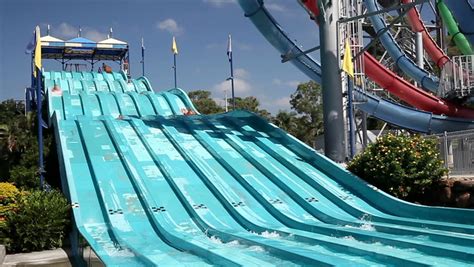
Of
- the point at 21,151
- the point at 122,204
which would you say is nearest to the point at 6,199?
the point at 122,204

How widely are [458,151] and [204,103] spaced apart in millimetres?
40385

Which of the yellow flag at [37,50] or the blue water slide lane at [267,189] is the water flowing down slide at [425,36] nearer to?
the blue water slide lane at [267,189]

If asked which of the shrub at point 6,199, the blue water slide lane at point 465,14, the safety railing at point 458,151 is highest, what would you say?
the blue water slide lane at point 465,14

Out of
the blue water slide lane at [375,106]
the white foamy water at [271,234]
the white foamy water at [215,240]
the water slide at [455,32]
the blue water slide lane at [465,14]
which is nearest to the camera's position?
the white foamy water at [215,240]

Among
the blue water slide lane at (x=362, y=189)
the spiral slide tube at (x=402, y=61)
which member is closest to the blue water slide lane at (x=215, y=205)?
the blue water slide lane at (x=362, y=189)

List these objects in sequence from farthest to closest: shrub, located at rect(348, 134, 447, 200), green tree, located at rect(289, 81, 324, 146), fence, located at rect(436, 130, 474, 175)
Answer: green tree, located at rect(289, 81, 324, 146), fence, located at rect(436, 130, 474, 175), shrub, located at rect(348, 134, 447, 200)

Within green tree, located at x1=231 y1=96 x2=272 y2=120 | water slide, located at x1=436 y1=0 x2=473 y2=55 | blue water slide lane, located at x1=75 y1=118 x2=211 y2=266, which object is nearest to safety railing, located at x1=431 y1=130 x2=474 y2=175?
blue water slide lane, located at x1=75 y1=118 x2=211 y2=266

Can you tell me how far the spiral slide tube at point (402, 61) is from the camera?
22.9m

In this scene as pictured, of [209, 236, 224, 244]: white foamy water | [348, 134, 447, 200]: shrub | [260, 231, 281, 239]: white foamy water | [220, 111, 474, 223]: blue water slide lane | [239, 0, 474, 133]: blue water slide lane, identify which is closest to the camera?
[209, 236, 224, 244]: white foamy water

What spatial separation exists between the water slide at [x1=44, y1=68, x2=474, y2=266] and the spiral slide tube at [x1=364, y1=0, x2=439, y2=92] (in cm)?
1129

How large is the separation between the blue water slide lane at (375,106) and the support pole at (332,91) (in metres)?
5.32

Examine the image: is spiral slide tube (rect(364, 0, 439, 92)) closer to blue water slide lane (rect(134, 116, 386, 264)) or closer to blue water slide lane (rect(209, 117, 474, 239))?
blue water slide lane (rect(209, 117, 474, 239))

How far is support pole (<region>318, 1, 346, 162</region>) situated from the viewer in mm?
12758

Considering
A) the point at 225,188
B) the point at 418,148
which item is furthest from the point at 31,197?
the point at 418,148
